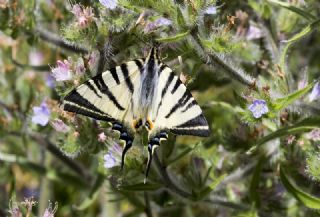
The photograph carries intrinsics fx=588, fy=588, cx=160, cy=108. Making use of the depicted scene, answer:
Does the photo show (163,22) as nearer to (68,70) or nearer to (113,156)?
(68,70)

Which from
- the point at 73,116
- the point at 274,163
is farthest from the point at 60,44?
the point at 274,163

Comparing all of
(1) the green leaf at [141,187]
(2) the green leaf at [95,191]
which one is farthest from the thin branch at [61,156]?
(1) the green leaf at [141,187]

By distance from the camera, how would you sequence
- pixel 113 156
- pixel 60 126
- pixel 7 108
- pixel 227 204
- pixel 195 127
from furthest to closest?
pixel 7 108 < pixel 227 204 < pixel 60 126 < pixel 113 156 < pixel 195 127

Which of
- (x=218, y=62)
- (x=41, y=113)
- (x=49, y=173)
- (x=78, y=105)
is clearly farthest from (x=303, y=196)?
(x=49, y=173)

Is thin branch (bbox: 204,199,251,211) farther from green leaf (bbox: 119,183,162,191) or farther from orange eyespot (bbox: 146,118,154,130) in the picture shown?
orange eyespot (bbox: 146,118,154,130)

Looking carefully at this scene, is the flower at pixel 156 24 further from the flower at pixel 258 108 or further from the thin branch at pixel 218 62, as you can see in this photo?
the flower at pixel 258 108

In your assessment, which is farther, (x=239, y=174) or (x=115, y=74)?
(x=239, y=174)

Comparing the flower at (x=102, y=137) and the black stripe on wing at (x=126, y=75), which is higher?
the black stripe on wing at (x=126, y=75)

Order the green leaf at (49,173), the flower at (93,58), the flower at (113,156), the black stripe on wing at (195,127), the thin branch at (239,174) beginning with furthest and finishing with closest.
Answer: the green leaf at (49,173)
the thin branch at (239,174)
the flower at (113,156)
the flower at (93,58)
the black stripe on wing at (195,127)
